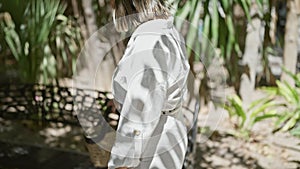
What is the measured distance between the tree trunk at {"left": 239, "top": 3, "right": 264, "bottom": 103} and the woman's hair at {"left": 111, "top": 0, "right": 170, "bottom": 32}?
8.83 feet

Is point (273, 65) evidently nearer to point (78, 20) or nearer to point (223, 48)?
point (223, 48)

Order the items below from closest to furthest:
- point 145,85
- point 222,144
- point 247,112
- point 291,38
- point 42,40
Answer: point 145,85 → point 42,40 → point 222,144 → point 247,112 → point 291,38

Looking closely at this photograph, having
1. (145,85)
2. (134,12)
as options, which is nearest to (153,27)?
(134,12)

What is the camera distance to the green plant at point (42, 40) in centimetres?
361

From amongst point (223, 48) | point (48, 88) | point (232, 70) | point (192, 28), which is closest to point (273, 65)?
point (232, 70)

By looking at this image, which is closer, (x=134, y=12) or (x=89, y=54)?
(x=134, y=12)

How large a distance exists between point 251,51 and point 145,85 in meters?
3.10

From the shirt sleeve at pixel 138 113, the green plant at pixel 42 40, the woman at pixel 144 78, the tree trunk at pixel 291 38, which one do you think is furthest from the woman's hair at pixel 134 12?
the tree trunk at pixel 291 38

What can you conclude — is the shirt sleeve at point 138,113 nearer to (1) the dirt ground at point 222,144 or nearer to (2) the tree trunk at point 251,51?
(1) the dirt ground at point 222,144

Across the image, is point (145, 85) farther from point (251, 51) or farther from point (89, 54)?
point (251, 51)

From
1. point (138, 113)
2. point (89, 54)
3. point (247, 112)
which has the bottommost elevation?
point (247, 112)

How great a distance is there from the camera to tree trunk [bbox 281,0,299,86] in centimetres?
445

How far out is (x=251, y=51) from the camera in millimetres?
4230

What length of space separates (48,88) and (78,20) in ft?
2.26
